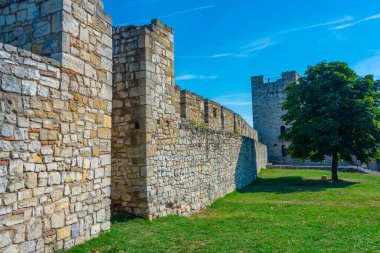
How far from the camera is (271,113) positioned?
39000 millimetres

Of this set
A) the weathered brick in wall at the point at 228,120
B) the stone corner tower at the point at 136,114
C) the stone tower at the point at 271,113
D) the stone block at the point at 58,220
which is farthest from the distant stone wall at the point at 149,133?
the stone tower at the point at 271,113

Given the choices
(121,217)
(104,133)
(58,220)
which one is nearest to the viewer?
(58,220)

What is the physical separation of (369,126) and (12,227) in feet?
60.2

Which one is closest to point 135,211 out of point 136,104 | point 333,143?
point 136,104

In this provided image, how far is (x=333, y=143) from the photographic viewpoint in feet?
58.7

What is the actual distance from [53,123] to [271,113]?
118ft

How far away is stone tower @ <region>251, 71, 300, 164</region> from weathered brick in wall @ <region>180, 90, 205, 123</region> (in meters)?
27.0

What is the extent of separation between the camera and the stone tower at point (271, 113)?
125ft

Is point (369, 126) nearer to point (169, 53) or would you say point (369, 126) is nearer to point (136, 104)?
point (169, 53)

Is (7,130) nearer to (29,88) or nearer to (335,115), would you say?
(29,88)

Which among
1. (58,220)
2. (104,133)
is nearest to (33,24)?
(104,133)

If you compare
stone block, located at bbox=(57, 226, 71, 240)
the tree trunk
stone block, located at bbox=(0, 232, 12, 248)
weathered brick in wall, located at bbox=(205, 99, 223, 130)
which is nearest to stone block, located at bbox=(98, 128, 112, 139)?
stone block, located at bbox=(57, 226, 71, 240)

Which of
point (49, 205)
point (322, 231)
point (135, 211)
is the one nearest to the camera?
point (49, 205)

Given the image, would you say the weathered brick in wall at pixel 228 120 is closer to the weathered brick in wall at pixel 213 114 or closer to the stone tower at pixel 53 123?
the weathered brick in wall at pixel 213 114
